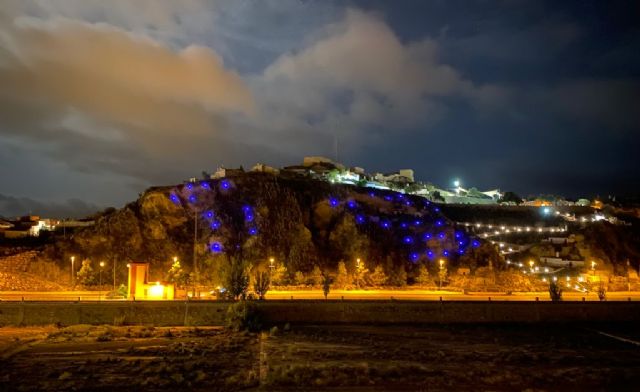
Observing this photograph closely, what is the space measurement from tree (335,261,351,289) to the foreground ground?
24.8m

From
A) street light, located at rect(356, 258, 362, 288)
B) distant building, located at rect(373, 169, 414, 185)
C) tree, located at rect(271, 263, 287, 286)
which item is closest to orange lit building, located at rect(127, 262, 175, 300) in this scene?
tree, located at rect(271, 263, 287, 286)

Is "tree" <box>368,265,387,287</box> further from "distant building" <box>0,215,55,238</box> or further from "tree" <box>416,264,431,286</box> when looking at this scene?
"distant building" <box>0,215,55,238</box>

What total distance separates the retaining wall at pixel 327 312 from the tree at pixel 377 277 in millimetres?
25194

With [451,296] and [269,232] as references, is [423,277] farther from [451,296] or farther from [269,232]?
[269,232]

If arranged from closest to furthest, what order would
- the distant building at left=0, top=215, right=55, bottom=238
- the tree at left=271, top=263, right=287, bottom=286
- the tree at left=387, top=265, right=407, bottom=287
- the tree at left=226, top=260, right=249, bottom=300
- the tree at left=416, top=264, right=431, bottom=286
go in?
the tree at left=226, top=260, right=249, bottom=300, the tree at left=271, top=263, right=287, bottom=286, the tree at left=387, top=265, right=407, bottom=287, the tree at left=416, top=264, right=431, bottom=286, the distant building at left=0, top=215, right=55, bottom=238

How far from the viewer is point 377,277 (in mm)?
60719

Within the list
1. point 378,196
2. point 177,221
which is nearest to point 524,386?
point 177,221

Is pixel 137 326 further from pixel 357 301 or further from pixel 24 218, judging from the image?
pixel 24 218

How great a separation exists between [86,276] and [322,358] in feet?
124

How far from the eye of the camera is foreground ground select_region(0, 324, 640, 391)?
20.5 metres

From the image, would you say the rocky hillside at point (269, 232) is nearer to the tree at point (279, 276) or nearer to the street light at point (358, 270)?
the tree at point (279, 276)

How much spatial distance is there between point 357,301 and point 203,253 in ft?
106

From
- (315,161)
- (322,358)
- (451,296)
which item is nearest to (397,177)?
(315,161)

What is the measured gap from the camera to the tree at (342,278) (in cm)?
5810
